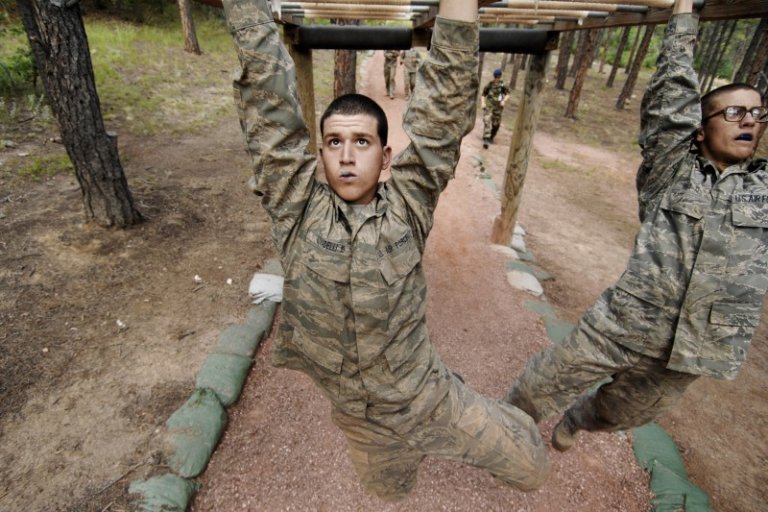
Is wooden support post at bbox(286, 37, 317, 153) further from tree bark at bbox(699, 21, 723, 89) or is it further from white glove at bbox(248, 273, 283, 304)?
tree bark at bbox(699, 21, 723, 89)

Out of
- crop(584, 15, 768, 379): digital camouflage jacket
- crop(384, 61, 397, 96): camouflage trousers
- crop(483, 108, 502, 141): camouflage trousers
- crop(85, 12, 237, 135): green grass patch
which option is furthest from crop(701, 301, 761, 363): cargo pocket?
crop(384, 61, 397, 96): camouflage trousers

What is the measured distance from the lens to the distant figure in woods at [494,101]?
32.5 ft

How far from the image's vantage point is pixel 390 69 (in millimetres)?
14047

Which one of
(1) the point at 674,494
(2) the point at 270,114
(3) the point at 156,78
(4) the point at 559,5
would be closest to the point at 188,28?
(3) the point at 156,78

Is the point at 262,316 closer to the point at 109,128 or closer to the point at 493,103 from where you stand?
the point at 109,128

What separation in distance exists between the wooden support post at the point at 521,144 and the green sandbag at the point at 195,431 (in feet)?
14.0

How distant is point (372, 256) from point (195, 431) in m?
2.04

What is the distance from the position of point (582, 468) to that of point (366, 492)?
1.53 meters

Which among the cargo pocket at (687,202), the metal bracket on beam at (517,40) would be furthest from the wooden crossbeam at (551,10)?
the cargo pocket at (687,202)

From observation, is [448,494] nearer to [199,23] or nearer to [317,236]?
[317,236]

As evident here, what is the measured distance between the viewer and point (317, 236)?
64.3 inches

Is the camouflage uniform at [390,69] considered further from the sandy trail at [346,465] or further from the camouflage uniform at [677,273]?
the camouflage uniform at [677,273]

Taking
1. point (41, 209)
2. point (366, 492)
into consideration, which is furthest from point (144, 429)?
point (41, 209)

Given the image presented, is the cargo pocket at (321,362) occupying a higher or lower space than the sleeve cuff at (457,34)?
lower
